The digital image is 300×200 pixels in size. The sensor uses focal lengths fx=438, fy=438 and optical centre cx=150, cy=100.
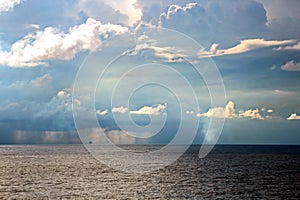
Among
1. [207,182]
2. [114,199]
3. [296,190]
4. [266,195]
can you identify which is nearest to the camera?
[114,199]

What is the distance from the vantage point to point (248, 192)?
8269 cm

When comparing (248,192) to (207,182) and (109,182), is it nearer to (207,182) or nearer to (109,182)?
(207,182)

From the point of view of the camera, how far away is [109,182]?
100000 millimetres

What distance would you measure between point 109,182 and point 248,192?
32.8 meters

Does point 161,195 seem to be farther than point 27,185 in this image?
No

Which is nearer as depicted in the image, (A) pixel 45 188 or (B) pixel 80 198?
(B) pixel 80 198

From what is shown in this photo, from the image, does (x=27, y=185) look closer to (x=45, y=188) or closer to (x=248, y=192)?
(x=45, y=188)

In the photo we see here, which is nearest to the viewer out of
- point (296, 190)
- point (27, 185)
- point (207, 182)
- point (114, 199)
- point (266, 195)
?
point (114, 199)

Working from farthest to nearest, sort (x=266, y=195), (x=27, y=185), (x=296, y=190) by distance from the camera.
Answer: (x=27, y=185), (x=296, y=190), (x=266, y=195)

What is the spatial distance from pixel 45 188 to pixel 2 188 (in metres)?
9.36

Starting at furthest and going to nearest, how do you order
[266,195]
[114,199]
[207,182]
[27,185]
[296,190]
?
[207,182] < [27,185] < [296,190] < [266,195] < [114,199]

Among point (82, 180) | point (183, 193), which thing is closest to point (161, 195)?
point (183, 193)

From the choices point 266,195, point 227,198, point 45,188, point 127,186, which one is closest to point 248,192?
point 266,195

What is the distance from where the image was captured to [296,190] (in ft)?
284
